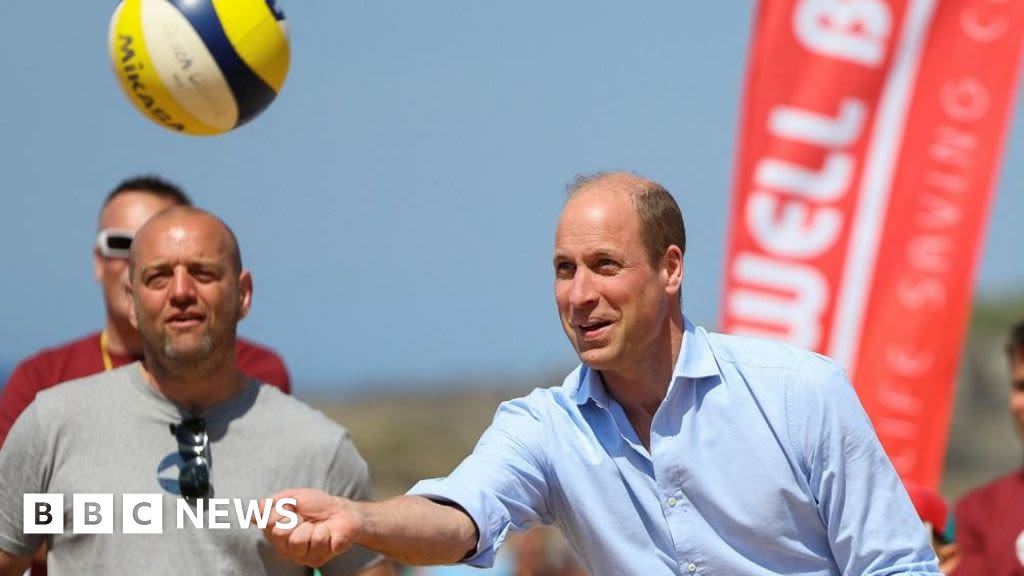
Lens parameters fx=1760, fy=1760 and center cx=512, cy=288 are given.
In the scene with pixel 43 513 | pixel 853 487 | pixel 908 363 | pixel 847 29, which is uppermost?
pixel 847 29

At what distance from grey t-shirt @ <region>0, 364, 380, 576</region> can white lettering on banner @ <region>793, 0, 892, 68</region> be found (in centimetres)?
479

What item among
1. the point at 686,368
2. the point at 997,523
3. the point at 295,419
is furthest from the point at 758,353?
the point at 997,523

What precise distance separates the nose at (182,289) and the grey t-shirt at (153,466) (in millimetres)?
319

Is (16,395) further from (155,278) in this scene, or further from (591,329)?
(591,329)

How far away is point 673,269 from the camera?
16.5 feet

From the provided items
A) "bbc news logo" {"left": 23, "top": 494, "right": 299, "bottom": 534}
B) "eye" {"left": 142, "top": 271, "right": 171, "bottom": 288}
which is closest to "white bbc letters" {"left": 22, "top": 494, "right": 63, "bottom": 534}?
"bbc news logo" {"left": 23, "top": 494, "right": 299, "bottom": 534}

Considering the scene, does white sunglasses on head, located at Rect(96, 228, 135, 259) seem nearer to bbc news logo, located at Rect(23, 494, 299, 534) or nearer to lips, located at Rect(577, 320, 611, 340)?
bbc news logo, located at Rect(23, 494, 299, 534)

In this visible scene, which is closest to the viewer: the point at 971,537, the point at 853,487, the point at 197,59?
the point at 853,487

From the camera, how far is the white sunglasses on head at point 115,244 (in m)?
7.26

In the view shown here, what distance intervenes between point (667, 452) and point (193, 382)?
1810 millimetres

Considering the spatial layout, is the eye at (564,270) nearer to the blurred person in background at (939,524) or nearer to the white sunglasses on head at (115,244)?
the blurred person in background at (939,524)

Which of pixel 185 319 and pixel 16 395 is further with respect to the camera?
pixel 16 395

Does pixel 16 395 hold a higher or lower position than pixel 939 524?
higher

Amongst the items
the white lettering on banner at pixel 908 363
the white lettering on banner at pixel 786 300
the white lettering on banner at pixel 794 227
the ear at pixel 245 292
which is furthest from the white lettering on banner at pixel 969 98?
the ear at pixel 245 292
